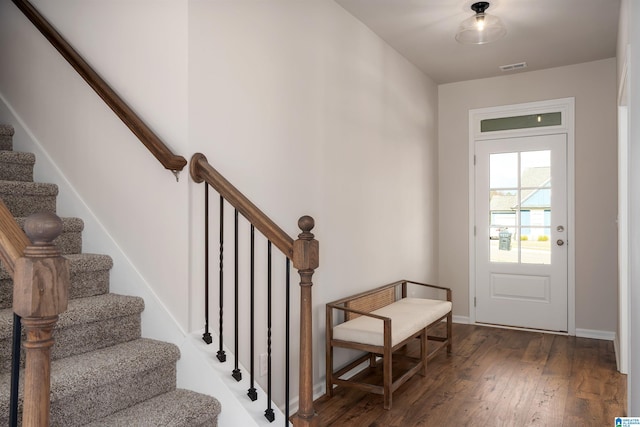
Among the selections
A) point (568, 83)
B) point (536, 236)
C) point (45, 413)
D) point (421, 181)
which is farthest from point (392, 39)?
point (45, 413)

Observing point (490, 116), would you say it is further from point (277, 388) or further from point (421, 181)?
point (277, 388)

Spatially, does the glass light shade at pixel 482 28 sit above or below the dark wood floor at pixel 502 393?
above

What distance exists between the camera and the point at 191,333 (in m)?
2.15

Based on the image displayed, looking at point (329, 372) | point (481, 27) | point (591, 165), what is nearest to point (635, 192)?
point (481, 27)

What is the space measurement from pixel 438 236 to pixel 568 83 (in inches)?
80.3

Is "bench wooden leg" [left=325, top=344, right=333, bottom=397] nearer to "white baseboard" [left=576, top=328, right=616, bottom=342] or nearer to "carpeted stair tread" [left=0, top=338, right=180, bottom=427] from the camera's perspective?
"carpeted stair tread" [left=0, top=338, right=180, bottom=427]

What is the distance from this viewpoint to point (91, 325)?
6.63 ft

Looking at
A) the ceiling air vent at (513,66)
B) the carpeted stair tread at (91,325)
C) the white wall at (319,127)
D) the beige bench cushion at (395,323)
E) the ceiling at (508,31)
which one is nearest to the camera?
the carpeted stair tread at (91,325)

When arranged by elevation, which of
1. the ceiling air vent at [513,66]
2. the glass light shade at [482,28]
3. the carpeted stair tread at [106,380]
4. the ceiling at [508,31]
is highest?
the ceiling at [508,31]

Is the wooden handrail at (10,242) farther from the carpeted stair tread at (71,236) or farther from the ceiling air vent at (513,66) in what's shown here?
the ceiling air vent at (513,66)

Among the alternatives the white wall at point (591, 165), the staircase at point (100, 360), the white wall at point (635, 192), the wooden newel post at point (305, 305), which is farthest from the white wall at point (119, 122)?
the white wall at point (591, 165)

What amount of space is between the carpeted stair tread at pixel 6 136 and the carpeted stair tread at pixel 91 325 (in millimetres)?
1247

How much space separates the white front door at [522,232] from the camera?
191 inches

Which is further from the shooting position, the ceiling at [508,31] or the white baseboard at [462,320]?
the white baseboard at [462,320]
